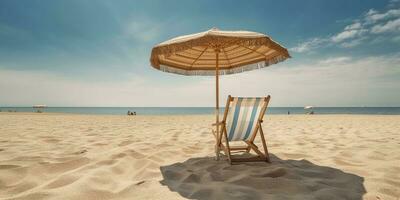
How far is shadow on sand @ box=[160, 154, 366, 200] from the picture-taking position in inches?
83.5

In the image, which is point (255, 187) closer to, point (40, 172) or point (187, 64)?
point (40, 172)

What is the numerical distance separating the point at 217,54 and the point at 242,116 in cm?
112

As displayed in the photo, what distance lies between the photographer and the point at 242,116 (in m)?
3.34

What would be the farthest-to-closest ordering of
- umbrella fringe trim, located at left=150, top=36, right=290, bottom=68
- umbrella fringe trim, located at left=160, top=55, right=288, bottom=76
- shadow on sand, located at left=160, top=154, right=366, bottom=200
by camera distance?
umbrella fringe trim, located at left=160, top=55, right=288, bottom=76, umbrella fringe trim, located at left=150, top=36, right=290, bottom=68, shadow on sand, located at left=160, top=154, right=366, bottom=200

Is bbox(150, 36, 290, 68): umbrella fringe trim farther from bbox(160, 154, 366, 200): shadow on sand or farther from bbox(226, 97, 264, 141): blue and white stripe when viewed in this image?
bbox(160, 154, 366, 200): shadow on sand

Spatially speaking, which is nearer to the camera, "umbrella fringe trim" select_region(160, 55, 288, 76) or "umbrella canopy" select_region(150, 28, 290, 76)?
"umbrella canopy" select_region(150, 28, 290, 76)

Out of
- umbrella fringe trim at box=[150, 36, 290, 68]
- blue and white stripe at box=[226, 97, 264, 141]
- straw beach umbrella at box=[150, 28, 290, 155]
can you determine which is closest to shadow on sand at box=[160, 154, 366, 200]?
blue and white stripe at box=[226, 97, 264, 141]

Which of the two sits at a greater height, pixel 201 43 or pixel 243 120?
pixel 201 43

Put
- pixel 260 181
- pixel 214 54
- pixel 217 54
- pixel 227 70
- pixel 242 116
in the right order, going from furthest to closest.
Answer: pixel 227 70 < pixel 214 54 < pixel 217 54 < pixel 242 116 < pixel 260 181

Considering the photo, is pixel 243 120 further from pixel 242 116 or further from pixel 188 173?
pixel 188 173

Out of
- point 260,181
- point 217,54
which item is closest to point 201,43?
point 217,54

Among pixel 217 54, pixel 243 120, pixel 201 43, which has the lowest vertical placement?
pixel 243 120

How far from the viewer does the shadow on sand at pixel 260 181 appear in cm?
212

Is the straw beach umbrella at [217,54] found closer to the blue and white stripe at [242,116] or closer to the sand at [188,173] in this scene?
the blue and white stripe at [242,116]
